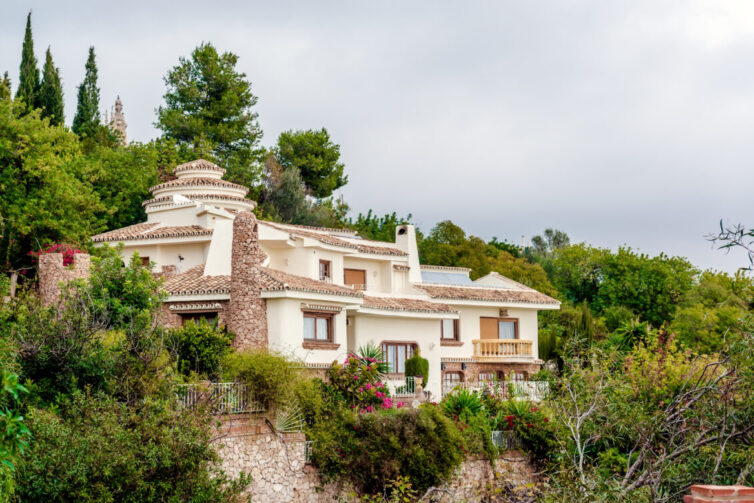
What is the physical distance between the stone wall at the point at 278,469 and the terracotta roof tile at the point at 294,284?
5.34m

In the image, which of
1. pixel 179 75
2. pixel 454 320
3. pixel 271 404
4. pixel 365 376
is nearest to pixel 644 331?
pixel 454 320

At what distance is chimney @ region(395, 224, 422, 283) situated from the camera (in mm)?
42000

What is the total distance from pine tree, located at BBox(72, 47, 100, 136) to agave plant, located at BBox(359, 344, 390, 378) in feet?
95.1

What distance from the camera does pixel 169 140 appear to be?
55.8 m

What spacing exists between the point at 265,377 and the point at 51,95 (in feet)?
101

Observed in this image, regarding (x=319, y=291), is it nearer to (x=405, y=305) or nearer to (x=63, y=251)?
(x=405, y=305)

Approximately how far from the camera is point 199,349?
1112 inches

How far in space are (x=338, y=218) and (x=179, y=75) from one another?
13.4 m

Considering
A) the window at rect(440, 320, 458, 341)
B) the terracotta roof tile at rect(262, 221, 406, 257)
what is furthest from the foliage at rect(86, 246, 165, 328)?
the window at rect(440, 320, 458, 341)

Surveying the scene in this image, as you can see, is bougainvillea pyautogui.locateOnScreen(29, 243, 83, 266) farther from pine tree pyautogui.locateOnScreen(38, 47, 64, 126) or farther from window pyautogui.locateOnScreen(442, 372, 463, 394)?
pine tree pyautogui.locateOnScreen(38, 47, 64, 126)

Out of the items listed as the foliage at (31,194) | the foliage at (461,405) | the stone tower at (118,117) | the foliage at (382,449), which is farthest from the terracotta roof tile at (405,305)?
the stone tower at (118,117)

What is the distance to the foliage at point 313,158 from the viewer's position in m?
63.9

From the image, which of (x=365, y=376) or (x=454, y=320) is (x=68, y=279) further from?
(x=454, y=320)

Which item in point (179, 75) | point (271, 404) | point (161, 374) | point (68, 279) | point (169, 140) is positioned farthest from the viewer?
point (179, 75)
